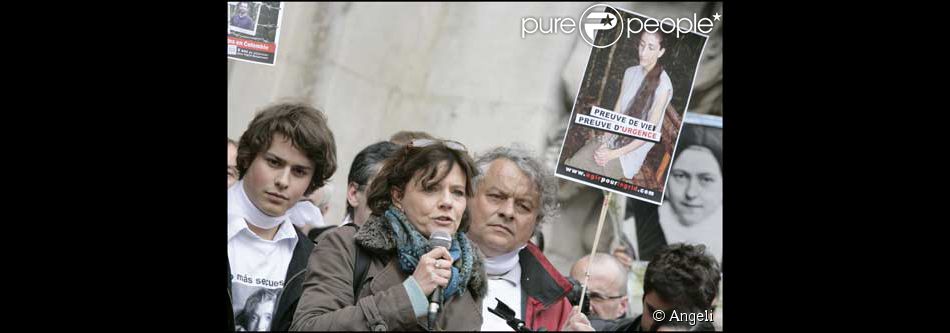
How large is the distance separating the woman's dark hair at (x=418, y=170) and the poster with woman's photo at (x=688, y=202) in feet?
2.25

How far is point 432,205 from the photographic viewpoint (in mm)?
3445

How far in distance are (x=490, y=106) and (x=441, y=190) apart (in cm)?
53

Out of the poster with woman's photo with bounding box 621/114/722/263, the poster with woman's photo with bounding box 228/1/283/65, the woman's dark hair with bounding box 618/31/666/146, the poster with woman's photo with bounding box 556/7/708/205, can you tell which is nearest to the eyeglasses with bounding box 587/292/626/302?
the poster with woman's photo with bounding box 621/114/722/263

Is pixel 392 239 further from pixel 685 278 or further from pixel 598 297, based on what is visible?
pixel 685 278

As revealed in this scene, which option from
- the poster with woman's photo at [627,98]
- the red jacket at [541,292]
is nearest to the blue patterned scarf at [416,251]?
the red jacket at [541,292]

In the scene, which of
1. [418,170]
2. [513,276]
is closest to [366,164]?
[418,170]

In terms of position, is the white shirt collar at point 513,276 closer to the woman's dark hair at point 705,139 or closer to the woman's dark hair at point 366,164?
the woman's dark hair at point 366,164

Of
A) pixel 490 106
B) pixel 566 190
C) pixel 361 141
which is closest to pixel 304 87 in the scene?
pixel 361 141

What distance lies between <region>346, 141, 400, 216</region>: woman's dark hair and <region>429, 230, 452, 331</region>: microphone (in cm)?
30

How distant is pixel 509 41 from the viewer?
12.7 ft

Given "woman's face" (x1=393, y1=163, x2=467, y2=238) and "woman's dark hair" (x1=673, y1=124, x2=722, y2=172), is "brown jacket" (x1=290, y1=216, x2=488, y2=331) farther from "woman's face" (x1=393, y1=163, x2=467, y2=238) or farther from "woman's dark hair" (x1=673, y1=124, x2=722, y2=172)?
"woman's dark hair" (x1=673, y1=124, x2=722, y2=172)

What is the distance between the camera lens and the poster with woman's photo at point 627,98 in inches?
145

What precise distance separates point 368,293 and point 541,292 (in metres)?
0.54
